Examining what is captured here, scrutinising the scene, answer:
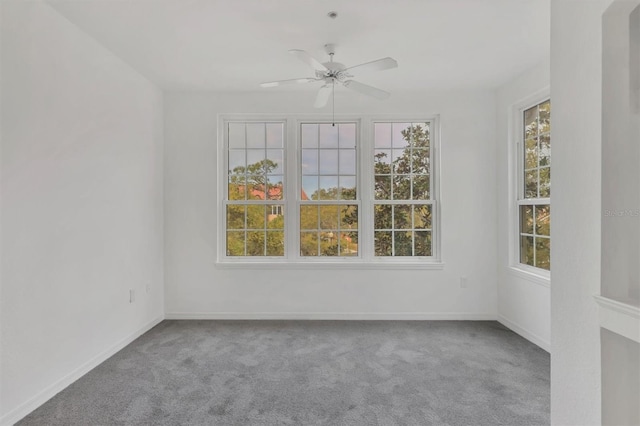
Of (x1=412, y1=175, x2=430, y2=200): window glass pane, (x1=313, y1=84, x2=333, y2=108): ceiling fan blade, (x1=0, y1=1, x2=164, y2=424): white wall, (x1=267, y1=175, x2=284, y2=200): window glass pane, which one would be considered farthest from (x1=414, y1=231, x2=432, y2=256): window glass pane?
(x1=0, y1=1, x2=164, y2=424): white wall

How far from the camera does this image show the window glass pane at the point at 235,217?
3988 mm

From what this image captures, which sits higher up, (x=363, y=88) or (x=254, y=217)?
(x=363, y=88)

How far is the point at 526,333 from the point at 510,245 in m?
0.89

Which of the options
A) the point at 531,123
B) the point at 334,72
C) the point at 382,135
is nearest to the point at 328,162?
the point at 382,135

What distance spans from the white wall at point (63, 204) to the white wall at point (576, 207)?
2990mm

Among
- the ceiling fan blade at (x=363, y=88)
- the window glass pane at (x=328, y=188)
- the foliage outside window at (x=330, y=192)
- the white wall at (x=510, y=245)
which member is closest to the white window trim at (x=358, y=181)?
the foliage outside window at (x=330, y=192)

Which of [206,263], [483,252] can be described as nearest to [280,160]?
[206,263]

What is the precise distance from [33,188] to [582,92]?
3.07 meters

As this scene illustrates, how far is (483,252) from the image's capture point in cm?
387

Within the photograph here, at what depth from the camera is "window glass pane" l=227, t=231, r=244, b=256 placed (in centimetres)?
398

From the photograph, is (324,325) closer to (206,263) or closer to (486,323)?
(206,263)

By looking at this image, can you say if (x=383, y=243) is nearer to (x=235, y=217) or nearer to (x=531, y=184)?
(x=531, y=184)

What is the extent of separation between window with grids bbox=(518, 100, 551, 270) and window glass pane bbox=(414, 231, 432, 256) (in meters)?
0.93

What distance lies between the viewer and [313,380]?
8.16 feet
